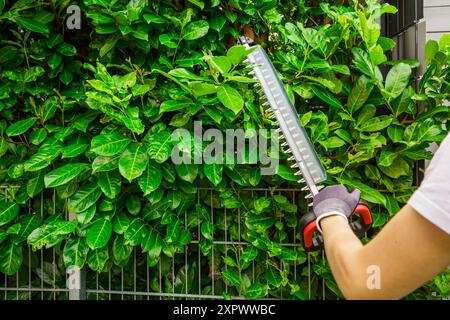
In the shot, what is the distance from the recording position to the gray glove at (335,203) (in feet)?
3.74

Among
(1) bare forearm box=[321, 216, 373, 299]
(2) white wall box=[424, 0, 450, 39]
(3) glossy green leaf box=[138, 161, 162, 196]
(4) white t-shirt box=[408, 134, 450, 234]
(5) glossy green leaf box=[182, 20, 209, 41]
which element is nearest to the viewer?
(4) white t-shirt box=[408, 134, 450, 234]

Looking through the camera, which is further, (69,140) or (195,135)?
(69,140)

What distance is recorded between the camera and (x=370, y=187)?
1.97m

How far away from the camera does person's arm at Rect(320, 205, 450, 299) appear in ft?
2.46

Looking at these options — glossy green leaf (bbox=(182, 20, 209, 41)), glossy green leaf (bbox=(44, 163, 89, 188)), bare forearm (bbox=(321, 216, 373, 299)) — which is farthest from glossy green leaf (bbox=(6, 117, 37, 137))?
bare forearm (bbox=(321, 216, 373, 299))

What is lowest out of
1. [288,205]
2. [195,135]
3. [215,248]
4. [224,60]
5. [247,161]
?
[215,248]

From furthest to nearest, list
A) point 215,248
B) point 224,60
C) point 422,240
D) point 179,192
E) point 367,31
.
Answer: point 215,248 → point 179,192 → point 367,31 → point 224,60 → point 422,240

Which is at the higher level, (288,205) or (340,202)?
(340,202)

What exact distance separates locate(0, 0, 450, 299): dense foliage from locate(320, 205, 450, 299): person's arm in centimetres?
98

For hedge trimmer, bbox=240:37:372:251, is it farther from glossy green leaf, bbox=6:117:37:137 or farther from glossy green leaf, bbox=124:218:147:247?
glossy green leaf, bbox=6:117:37:137

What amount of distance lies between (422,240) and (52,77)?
189cm

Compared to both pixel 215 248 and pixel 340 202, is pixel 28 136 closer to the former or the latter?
pixel 215 248

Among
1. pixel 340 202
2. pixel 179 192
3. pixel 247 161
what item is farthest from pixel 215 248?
pixel 340 202

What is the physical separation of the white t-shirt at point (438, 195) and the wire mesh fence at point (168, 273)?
1297 mm
